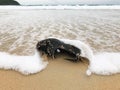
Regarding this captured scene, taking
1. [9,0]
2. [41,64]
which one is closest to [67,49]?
[41,64]

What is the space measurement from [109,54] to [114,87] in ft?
3.75

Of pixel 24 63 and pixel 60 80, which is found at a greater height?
pixel 60 80

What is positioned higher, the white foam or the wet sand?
the wet sand

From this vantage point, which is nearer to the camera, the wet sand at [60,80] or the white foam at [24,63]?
the wet sand at [60,80]

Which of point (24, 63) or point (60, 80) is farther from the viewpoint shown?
point (24, 63)

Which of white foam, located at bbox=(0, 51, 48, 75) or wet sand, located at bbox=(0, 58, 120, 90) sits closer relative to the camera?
wet sand, located at bbox=(0, 58, 120, 90)

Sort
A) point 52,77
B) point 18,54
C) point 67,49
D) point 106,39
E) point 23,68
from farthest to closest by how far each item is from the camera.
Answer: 1. point 106,39
2. point 18,54
3. point 67,49
4. point 23,68
5. point 52,77

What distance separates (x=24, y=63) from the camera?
12.2ft

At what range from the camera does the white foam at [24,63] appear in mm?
3524

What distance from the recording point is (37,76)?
3.36 meters

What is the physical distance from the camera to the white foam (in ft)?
11.6

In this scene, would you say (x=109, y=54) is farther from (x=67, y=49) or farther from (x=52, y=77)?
(x=52, y=77)

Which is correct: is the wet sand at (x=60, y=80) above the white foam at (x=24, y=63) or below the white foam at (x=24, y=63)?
above

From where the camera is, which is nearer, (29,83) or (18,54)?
(29,83)
